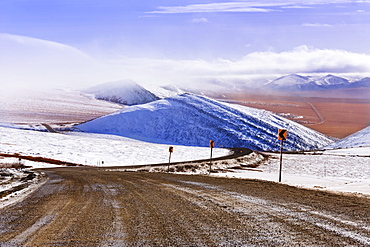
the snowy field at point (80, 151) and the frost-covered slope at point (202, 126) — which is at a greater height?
the frost-covered slope at point (202, 126)

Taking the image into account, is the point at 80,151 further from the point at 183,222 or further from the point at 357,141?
the point at 357,141

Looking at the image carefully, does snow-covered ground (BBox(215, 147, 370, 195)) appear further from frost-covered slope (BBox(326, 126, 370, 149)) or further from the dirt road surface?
frost-covered slope (BBox(326, 126, 370, 149))

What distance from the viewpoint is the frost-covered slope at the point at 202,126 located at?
11750 cm

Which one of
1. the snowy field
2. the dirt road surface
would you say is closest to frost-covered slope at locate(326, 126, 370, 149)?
the snowy field

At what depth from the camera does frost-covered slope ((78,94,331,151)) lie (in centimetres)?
11750

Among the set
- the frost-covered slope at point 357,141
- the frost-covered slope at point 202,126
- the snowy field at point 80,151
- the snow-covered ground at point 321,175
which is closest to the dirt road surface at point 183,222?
the snow-covered ground at point 321,175

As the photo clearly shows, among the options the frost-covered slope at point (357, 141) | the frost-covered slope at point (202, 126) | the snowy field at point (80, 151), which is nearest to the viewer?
the snowy field at point (80, 151)

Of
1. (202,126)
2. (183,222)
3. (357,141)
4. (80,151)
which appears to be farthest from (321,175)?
(357,141)

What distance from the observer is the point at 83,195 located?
12.0 m

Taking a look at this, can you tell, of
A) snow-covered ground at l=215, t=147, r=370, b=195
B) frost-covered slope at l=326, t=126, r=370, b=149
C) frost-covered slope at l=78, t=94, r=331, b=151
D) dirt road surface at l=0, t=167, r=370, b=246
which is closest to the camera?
dirt road surface at l=0, t=167, r=370, b=246

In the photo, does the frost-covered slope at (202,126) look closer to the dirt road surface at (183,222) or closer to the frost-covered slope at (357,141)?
the frost-covered slope at (357,141)

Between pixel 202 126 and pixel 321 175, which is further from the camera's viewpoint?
pixel 202 126

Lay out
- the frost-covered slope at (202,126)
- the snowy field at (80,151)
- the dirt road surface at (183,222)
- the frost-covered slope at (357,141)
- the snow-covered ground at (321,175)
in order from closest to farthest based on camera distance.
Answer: the dirt road surface at (183,222)
the snow-covered ground at (321,175)
the snowy field at (80,151)
the frost-covered slope at (357,141)
the frost-covered slope at (202,126)

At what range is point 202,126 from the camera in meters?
126
